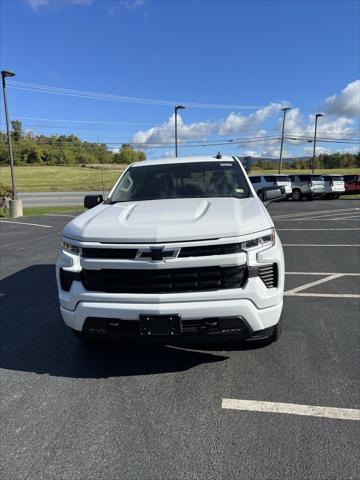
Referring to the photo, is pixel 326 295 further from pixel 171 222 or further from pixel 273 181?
pixel 273 181

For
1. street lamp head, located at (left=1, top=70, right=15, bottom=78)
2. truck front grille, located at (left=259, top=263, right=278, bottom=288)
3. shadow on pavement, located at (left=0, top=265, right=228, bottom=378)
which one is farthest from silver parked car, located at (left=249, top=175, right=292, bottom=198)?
truck front grille, located at (left=259, top=263, right=278, bottom=288)

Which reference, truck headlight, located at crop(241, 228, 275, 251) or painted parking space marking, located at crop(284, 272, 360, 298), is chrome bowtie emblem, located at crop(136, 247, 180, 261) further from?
painted parking space marking, located at crop(284, 272, 360, 298)

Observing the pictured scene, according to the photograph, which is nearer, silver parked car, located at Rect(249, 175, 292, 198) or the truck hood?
the truck hood

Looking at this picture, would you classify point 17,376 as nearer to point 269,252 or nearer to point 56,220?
point 269,252

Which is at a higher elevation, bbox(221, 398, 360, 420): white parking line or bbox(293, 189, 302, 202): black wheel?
bbox(221, 398, 360, 420): white parking line

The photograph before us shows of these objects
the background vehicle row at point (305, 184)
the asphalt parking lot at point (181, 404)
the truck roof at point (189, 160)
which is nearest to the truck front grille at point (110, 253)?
the asphalt parking lot at point (181, 404)

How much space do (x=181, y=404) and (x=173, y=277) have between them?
942 millimetres

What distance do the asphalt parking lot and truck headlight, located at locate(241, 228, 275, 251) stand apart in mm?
1120

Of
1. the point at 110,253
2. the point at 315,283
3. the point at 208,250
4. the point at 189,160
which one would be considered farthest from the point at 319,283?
the point at 110,253

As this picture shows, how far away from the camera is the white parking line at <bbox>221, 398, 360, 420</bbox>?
2.88m

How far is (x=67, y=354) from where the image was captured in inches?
155

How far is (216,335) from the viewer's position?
3.05 meters

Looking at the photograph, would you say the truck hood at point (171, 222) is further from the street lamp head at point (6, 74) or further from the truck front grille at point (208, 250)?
the street lamp head at point (6, 74)

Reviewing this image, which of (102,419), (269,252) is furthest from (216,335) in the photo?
(102,419)
